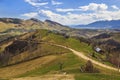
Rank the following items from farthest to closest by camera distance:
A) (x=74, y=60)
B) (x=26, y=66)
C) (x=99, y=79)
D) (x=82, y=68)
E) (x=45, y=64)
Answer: (x=26, y=66) → (x=45, y=64) → (x=74, y=60) → (x=82, y=68) → (x=99, y=79)

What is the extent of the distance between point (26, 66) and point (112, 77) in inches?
3925

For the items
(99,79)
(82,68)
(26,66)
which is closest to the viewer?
(99,79)

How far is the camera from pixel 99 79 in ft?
274

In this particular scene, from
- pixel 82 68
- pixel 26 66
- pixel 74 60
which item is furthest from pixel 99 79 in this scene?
pixel 26 66

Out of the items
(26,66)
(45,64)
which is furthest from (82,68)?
(26,66)

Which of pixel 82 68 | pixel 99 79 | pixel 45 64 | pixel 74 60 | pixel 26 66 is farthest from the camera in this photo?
pixel 26 66

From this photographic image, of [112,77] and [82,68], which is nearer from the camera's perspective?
[112,77]

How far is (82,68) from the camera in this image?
394ft

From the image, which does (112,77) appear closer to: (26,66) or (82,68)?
(82,68)

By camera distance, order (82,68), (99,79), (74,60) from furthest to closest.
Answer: (74,60) → (82,68) → (99,79)

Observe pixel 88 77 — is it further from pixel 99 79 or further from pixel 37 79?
pixel 37 79

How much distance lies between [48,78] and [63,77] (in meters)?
4.64

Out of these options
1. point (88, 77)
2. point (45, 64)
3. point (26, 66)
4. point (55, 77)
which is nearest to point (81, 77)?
point (88, 77)

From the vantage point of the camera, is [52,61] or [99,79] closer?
[99,79]
